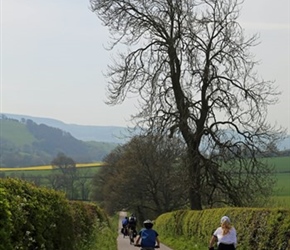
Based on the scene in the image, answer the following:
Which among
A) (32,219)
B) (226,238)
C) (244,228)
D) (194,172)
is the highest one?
(194,172)

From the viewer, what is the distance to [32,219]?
11.2 meters

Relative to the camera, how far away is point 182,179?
3359 centimetres

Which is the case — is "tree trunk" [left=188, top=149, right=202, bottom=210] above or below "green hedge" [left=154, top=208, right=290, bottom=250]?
above

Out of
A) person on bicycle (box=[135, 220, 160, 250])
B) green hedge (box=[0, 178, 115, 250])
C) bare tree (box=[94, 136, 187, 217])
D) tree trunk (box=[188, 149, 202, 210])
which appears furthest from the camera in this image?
bare tree (box=[94, 136, 187, 217])

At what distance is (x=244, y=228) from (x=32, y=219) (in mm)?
10297

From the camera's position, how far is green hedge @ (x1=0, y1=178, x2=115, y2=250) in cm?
814

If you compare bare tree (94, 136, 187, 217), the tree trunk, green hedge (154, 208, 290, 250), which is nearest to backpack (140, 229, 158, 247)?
green hedge (154, 208, 290, 250)

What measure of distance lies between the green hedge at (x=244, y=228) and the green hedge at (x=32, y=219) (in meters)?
5.43

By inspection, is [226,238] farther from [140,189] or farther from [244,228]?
[140,189]

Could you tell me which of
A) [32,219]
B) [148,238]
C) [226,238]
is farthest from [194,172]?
[32,219]

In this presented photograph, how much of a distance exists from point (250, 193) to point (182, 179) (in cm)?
380

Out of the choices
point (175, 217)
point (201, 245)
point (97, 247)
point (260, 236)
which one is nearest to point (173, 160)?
point (175, 217)

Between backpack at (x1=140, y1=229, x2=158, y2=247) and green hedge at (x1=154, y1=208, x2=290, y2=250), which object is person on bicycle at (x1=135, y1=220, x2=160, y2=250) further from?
green hedge at (x1=154, y1=208, x2=290, y2=250)

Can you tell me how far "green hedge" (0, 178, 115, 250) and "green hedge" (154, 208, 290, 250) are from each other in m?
5.43
